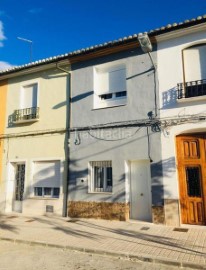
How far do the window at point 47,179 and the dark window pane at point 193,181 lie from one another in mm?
5226

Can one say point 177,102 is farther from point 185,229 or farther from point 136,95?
point 185,229

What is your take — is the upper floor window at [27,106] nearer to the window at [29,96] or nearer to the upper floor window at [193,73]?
the window at [29,96]

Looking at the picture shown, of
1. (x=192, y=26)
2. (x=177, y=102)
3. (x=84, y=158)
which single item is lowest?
(x=84, y=158)

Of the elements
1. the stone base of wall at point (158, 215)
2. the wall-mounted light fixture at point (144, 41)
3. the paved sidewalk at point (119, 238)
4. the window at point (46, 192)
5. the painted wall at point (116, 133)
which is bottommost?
the paved sidewalk at point (119, 238)

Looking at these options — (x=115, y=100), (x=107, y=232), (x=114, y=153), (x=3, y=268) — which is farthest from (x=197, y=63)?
(x=3, y=268)

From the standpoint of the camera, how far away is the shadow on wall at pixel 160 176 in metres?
8.83

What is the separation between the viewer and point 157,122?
30.3 ft

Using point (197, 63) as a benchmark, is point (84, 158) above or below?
below

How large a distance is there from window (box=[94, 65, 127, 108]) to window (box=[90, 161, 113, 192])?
2341 mm

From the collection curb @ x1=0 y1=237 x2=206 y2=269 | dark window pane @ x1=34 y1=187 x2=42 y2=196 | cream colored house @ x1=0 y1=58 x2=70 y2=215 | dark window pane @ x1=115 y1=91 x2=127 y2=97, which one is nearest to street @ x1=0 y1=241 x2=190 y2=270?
curb @ x1=0 y1=237 x2=206 y2=269

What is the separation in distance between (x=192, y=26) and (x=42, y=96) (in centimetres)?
684

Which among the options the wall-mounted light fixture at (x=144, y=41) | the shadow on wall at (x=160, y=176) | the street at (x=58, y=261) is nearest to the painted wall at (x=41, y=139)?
the shadow on wall at (x=160, y=176)

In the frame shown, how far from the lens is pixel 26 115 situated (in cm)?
1227

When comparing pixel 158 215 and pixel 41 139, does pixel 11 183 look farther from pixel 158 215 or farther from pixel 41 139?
pixel 158 215
